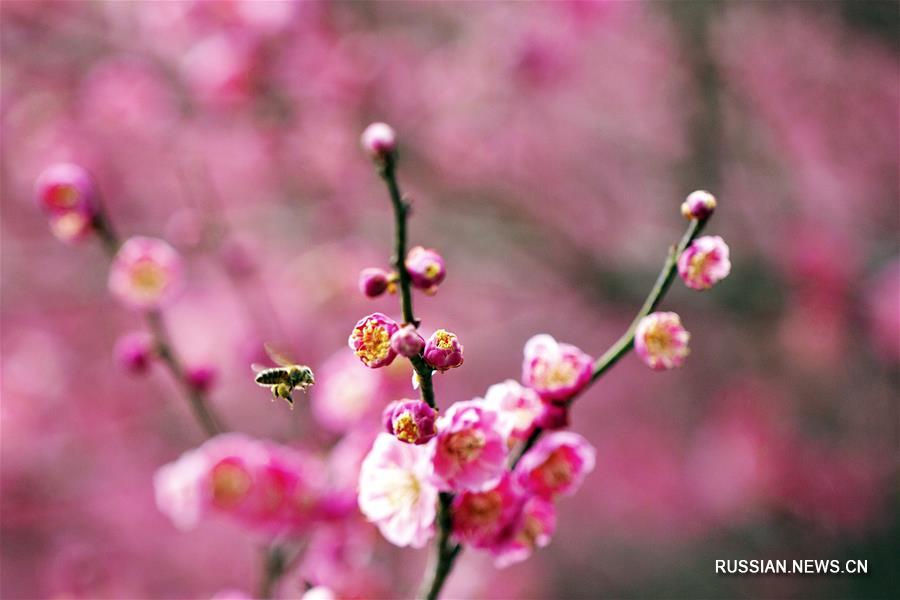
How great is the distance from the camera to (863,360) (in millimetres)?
3760

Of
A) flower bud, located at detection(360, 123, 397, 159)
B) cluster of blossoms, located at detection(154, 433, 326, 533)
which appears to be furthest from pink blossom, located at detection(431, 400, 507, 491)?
cluster of blossoms, located at detection(154, 433, 326, 533)

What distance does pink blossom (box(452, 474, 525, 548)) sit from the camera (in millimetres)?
950

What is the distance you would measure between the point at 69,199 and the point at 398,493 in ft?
2.80

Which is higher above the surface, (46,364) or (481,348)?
(481,348)

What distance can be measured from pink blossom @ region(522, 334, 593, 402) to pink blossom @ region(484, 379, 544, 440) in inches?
0.5

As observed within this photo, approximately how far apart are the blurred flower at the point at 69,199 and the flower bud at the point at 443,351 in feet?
2.94

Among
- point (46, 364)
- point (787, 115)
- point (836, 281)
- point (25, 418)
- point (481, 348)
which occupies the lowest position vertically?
point (25, 418)

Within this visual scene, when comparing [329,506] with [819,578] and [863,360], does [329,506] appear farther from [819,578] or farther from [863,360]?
[863,360]

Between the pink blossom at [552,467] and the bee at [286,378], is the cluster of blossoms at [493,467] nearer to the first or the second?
the pink blossom at [552,467]

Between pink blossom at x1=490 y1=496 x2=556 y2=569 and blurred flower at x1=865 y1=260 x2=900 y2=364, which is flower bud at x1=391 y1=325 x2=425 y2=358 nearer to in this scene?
pink blossom at x1=490 y1=496 x2=556 y2=569

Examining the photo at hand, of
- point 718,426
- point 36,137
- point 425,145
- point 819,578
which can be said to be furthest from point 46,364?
point 819,578

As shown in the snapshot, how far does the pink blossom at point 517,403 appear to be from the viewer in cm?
97

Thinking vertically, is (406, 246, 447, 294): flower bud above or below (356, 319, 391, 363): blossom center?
above

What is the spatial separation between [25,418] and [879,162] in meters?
4.57
